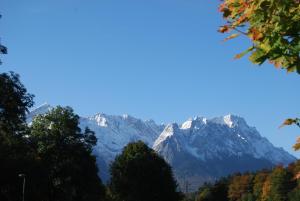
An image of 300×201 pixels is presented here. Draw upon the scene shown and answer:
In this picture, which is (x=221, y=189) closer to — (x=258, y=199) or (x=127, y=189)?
(x=258, y=199)

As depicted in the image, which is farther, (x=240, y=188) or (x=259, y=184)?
(x=240, y=188)

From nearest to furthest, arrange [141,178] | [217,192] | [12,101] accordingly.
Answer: [12,101] → [141,178] → [217,192]

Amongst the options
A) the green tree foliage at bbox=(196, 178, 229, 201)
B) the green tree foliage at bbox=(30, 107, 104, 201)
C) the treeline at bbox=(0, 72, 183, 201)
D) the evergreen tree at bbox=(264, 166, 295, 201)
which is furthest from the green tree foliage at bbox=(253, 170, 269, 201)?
the green tree foliage at bbox=(30, 107, 104, 201)

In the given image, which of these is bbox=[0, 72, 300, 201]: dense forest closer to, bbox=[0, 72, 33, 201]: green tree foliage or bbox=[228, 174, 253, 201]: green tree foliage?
bbox=[0, 72, 33, 201]: green tree foliage

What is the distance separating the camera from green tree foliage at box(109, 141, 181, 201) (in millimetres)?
85812

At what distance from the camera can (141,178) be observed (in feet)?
284

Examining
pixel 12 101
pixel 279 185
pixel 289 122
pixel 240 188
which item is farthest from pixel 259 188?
pixel 289 122

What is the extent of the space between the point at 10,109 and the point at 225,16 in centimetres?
4487

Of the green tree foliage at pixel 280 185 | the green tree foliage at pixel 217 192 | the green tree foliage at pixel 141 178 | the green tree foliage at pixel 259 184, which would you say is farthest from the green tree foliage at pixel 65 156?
the green tree foliage at pixel 259 184

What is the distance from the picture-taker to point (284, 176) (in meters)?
163

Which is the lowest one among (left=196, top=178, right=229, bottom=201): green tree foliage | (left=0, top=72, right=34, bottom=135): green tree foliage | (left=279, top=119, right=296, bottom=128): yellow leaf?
(left=279, top=119, right=296, bottom=128): yellow leaf

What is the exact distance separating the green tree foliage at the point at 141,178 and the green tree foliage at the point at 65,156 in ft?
23.5

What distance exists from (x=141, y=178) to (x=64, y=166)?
48.4ft

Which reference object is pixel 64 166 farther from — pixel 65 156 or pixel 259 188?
pixel 259 188
